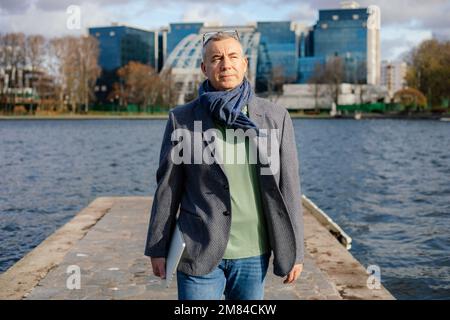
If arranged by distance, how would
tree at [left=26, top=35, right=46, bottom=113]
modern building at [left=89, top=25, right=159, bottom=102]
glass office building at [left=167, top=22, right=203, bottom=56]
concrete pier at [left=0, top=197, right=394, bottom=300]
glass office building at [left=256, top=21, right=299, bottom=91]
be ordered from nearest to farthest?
concrete pier at [left=0, top=197, right=394, bottom=300]
tree at [left=26, top=35, right=46, bottom=113]
glass office building at [left=256, top=21, right=299, bottom=91]
modern building at [left=89, top=25, right=159, bottom=102]
glass office building at [left=167, top=22, right=203, bottom=56]

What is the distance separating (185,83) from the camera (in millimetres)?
122062

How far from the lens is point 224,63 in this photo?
3287mm

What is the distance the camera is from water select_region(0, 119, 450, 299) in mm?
11359

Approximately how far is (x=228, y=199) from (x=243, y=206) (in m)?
0.09

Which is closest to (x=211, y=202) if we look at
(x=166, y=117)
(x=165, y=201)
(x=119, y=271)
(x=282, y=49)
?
(x=165, y=201)

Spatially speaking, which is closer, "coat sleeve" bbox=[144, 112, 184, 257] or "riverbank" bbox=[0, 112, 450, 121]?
"coat sleeve" bbox=[144, 112, 184, 257]

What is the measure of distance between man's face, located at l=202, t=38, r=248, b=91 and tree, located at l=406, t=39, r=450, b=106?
3947 inches

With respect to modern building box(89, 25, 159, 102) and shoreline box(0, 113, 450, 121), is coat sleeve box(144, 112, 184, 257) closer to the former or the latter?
shoreline box(0, 113, 450, 121)

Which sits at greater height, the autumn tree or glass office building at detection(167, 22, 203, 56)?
glass office building at detection(167, 22, 203, 56)

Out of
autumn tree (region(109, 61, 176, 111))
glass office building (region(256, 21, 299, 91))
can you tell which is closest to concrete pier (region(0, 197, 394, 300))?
autumn tree (region(109, 61, 176, 111))

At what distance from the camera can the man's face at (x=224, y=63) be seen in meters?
3.30

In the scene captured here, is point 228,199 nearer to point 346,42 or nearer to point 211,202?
point 211,202

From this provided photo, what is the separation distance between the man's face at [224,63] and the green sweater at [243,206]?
21 centimetres
